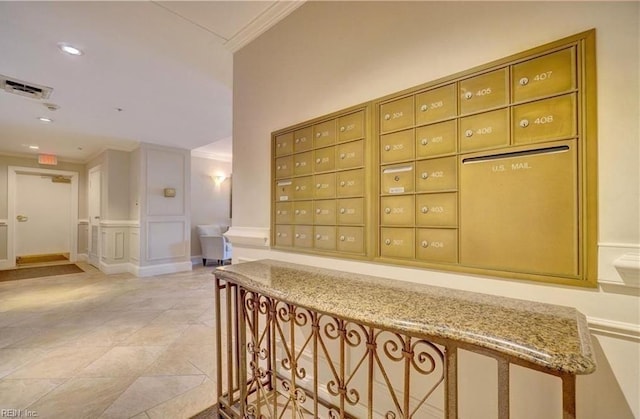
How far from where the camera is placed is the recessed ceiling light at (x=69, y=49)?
1.89m

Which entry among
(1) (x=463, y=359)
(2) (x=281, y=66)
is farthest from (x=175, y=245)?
(1) (x=463, y=359)

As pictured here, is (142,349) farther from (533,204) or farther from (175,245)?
(175,245)

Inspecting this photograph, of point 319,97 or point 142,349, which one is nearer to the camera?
point 319,97

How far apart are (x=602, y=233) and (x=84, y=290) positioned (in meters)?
5.36

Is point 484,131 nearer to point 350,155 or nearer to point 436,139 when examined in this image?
point 436,139

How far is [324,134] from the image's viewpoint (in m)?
1.40

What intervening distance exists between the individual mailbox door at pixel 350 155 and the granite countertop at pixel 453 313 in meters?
0.53

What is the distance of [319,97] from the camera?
57.0 inches

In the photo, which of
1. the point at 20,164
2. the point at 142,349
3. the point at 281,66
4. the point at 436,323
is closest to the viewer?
the point at 436,323

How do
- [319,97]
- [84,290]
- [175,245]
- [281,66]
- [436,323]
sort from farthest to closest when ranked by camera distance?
[175,245], [84,290], [281,66], [319,97], [436,323]

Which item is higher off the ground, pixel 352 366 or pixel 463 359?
pixel 463 359

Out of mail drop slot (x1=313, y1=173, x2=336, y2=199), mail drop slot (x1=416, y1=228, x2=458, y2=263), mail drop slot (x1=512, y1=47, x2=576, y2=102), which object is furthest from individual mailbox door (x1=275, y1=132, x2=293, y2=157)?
mail drop slot (x1=512, y1=47, x2=576, y2=102)

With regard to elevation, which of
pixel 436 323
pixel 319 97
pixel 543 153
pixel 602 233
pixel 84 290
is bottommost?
pixel 84 290

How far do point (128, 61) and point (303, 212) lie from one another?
1.96 meters
